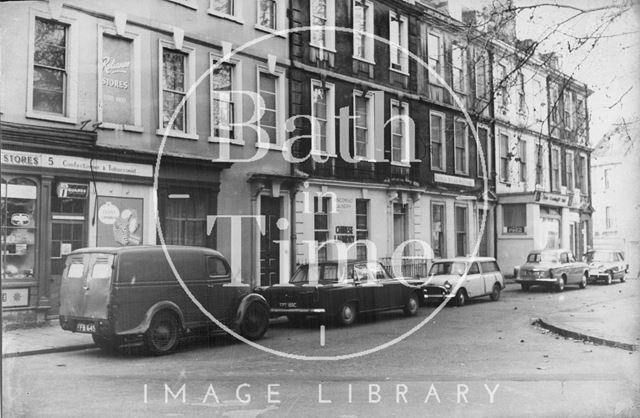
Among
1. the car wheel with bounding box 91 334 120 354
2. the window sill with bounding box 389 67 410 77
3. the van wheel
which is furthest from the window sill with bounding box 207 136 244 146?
the car wheel with bounding box 91 334 120 354

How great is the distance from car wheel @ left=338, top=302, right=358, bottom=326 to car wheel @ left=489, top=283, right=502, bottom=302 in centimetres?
211

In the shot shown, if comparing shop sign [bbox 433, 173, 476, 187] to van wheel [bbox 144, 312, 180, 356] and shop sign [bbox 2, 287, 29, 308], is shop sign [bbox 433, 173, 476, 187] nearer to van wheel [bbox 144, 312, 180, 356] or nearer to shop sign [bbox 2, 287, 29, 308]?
van wheel [bbox 144, 312, 180, 356]

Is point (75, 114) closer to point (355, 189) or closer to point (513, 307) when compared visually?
point (355, 189)

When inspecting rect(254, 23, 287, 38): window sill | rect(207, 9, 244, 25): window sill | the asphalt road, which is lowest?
the asphalt road

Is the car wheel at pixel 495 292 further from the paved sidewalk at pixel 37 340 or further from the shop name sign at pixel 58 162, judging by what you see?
the paved sidewalk at pixel 37 340

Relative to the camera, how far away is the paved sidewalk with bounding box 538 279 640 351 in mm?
7191

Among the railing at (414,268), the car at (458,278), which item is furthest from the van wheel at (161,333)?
the car at (458,278)

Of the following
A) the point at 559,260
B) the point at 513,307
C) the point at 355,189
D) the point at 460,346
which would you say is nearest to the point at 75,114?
the point at 355,189

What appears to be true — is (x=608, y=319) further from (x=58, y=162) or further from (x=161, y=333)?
(x=58, y=162)

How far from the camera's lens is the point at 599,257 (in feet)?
26.8

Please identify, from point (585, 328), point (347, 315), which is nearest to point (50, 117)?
point (347, 315)

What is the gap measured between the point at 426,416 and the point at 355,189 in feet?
7.86

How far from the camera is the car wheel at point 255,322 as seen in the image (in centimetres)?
615

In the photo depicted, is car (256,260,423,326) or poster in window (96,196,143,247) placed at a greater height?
poster in window (96,196,143,247)
